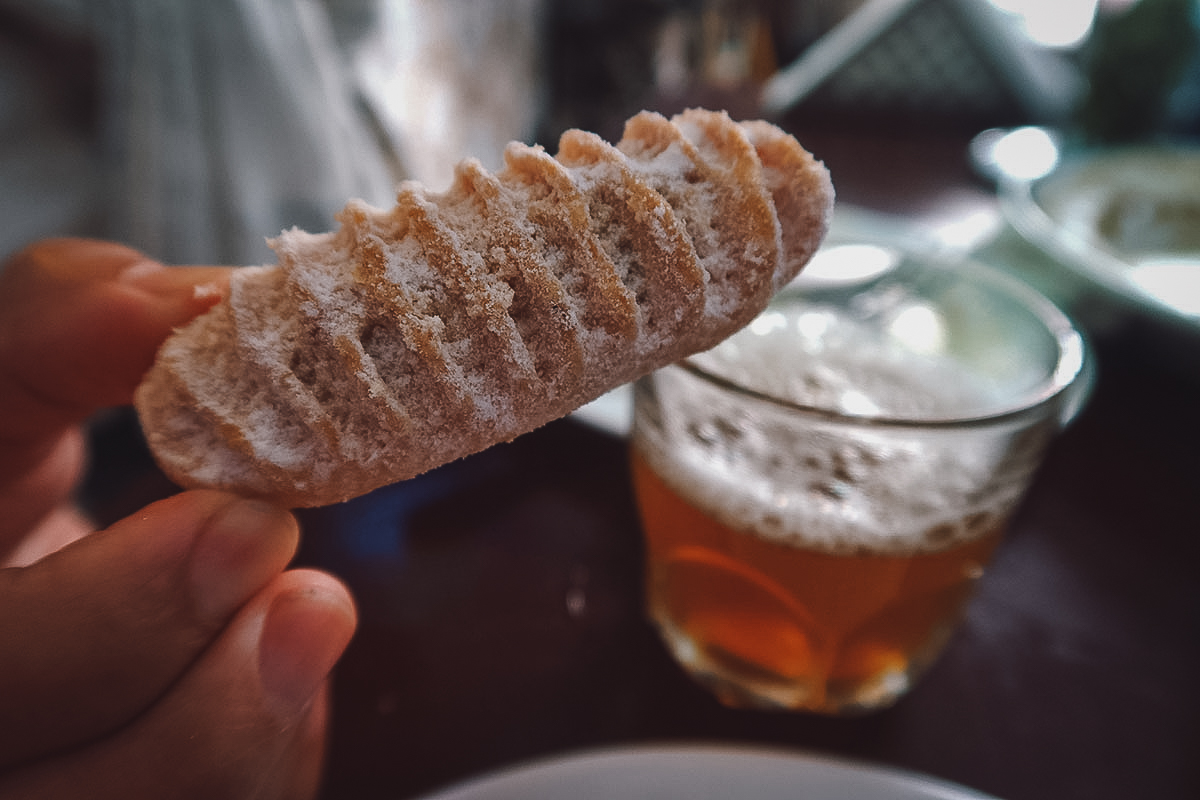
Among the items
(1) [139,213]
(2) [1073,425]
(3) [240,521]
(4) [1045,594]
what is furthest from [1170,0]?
(1) [139,213]

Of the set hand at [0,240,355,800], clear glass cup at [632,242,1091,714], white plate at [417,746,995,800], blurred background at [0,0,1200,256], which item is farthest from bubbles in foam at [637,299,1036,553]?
blurred background at [0,0,1200,256]

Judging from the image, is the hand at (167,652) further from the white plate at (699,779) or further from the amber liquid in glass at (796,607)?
the amber liquid in glass at (796,607)

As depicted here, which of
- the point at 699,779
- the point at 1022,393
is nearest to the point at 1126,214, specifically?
the point at 1022,393

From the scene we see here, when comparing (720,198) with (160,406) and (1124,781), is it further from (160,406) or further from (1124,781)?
(1124,781)

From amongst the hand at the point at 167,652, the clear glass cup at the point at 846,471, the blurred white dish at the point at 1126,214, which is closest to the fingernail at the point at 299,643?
the hand at the point at 167,652

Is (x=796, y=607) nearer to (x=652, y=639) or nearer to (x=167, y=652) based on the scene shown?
(x=652, y=639)
